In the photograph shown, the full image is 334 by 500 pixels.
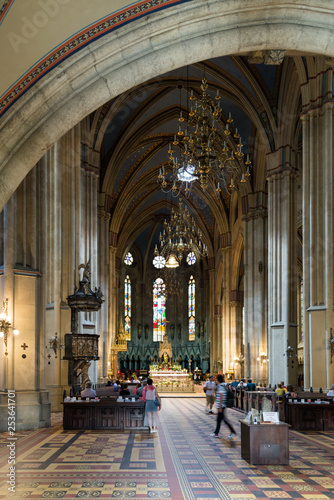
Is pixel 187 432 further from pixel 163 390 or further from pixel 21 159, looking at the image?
pixel 163 390

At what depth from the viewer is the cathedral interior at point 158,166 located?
779cm

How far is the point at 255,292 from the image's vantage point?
86.8 ft

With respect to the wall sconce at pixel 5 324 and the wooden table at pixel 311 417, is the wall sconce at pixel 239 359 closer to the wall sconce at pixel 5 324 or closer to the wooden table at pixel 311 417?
the wooden table at pixel 311 417

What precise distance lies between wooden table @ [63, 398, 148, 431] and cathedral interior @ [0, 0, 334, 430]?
802 mm

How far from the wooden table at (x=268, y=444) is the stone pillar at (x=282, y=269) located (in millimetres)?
11905

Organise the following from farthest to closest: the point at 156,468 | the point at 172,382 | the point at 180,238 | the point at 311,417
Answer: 1. the point at 172,382
2. the point at 180,238
3. the point at 311,417
4. the point at 156,468

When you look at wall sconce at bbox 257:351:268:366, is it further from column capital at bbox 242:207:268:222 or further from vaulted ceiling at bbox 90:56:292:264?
vaulted ceiling at bbox 90:56:292:264

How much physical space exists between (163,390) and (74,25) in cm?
2367

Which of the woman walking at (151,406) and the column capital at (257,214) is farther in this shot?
the column capital at (257,214)

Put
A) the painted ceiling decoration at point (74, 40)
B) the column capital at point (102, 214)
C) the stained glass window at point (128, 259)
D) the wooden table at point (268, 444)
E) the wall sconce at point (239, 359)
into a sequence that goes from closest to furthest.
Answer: the painted ceiling decoration at point (74, 40), the wooden table at point (268, 444), the column capital at point (102, 214), the wall sconce at point (239, 359), the stained glass window at point (128, 259)

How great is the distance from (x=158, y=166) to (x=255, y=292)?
10998 millimetres

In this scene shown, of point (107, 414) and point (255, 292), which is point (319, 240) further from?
point (255, 292)

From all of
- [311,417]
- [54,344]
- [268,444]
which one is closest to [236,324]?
[54,344]

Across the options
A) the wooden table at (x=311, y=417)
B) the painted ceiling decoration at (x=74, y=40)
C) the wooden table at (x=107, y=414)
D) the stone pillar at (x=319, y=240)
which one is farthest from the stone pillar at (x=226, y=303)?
the painted ceiling decoration at (x=74, y=40)
